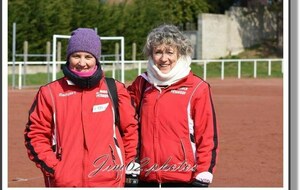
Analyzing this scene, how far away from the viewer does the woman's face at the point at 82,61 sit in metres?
3.35

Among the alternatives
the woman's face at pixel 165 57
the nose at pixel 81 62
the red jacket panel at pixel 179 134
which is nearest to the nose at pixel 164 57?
the woman's face at pixel 165 57

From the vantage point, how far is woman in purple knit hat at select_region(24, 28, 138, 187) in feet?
10.8

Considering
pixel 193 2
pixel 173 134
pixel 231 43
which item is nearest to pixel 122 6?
pixel 193 2

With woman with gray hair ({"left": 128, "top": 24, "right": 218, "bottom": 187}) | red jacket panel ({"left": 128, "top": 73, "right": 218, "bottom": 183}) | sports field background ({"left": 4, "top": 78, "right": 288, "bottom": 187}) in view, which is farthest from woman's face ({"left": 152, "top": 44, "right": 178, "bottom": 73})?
sports field background ({"left": 4, "top": 78, "right": 288, "bottom": 187})

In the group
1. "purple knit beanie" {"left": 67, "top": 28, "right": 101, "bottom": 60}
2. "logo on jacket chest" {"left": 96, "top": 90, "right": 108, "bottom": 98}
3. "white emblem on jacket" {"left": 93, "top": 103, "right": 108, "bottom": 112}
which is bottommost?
"white emblem on jacket" {"left": 93, "top": 103, "right": 108, "bottom": 112}

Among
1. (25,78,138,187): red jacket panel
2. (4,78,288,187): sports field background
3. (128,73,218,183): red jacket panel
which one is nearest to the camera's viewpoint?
(25,78,138,187): red jacket panel

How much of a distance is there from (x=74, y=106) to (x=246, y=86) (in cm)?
2135

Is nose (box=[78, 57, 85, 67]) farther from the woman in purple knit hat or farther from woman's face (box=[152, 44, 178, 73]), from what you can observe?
woman's face (box=[152, 44, 178, 73])

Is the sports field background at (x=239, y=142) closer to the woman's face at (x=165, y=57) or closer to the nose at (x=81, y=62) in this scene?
the woman's face at (x=165, y=57)

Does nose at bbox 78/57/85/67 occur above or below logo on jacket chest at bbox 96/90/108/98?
above

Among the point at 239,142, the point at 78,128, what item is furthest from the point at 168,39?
the point at 239,142

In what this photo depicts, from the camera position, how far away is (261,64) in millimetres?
32656

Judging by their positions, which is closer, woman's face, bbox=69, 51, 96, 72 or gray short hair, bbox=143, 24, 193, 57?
woman's face, bbox=69, 51, 96, 72

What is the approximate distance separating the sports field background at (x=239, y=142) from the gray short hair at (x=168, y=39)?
3.45 meters
